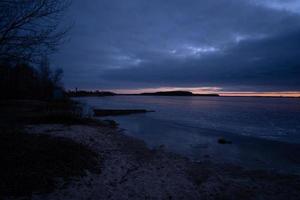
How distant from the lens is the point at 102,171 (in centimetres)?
747

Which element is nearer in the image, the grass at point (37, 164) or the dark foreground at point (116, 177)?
the grass at point (37, 164)

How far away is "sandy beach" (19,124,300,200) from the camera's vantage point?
19.6 feet

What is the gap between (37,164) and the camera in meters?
6.43

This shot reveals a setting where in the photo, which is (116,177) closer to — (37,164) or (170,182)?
(170,182)

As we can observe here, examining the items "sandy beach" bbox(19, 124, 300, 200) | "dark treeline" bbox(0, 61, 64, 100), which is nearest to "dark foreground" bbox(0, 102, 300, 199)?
"sandy beach" bbox(19, 124, 300, 200)

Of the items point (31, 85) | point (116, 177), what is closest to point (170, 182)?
point (116, 177)

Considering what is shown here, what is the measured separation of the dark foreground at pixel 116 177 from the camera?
5.61m

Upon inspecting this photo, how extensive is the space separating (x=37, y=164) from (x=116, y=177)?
2.63 m

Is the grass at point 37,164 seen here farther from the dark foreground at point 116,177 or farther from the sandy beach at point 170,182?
the sandy beach at point 170,182

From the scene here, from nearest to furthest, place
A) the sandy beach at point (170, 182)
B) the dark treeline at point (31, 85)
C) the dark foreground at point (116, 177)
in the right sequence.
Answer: the dark foreground at point (116, 177) < the sandy beach at point (170, 182) < the dark treeline at point (31, 85)

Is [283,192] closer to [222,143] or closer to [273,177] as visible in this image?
[273,177]

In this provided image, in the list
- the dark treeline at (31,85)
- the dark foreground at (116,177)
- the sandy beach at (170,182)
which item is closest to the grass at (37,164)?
the dark foreground at (116,177)

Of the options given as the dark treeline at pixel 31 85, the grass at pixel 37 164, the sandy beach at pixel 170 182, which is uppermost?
the dark treeline at pixel 31 85

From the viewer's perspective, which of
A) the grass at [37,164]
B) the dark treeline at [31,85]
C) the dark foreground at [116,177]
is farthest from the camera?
the dark treeline at [31,85]
